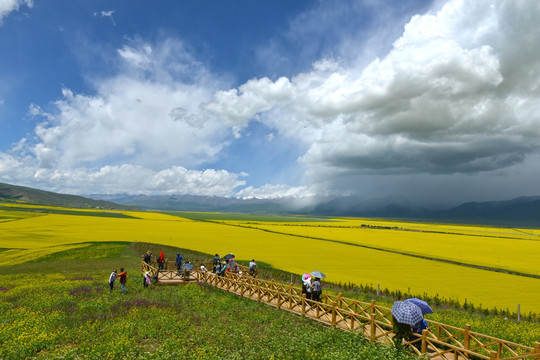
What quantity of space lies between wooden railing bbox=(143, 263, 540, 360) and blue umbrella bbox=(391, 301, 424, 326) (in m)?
0.79

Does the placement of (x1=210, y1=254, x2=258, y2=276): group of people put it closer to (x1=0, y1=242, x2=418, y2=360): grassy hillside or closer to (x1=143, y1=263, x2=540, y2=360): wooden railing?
(x1=143, y1=263, x2=540, y2=360): wooden railing

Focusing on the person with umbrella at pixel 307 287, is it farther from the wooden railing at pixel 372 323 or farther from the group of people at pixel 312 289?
the wooden railing at pixel 372 323

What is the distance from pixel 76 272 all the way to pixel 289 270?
81.9 ft

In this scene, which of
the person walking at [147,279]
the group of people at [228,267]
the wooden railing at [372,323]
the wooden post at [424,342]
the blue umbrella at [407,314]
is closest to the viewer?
the wooden railing at [372,323]

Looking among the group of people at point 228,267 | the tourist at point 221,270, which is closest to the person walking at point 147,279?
the group of people at point 228,267

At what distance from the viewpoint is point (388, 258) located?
51.4 meters

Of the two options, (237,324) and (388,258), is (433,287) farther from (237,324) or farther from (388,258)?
(237,324)

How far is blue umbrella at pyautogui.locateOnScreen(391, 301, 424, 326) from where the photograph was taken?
40.0 feet

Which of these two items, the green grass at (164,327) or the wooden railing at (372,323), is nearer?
the wooden railing at (372,323)

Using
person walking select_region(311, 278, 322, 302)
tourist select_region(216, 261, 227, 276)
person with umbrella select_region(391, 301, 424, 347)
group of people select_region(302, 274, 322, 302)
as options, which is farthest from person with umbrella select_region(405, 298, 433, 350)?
tourist select_region(216, 261, 227, 276)

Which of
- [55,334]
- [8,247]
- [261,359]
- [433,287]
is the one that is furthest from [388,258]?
[8,247]

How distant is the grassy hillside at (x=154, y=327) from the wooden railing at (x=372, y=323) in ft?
2.53

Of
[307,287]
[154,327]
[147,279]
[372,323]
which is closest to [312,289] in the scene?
[307,287]

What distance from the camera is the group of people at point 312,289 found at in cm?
1909
